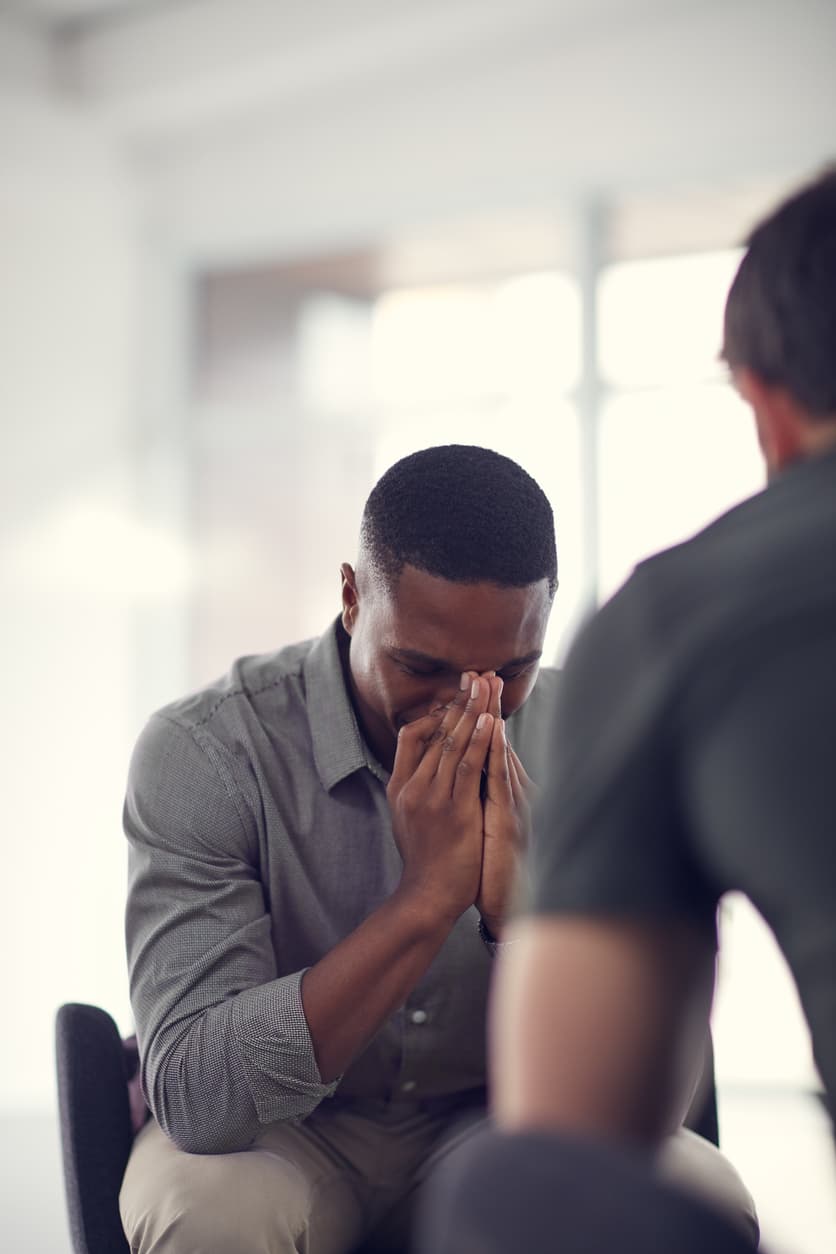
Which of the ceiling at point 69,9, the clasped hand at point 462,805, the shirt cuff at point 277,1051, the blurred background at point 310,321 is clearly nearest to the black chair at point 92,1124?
the shirt cuff at point 277,1051

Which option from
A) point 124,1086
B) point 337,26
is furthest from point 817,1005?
point 337,26

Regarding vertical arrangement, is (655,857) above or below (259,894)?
above

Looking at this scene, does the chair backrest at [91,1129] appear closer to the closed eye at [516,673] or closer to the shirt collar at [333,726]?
the shirt collar at [333,726]

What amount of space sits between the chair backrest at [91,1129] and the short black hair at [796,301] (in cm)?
109

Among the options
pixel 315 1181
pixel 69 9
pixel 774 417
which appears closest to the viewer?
pixel 774 417

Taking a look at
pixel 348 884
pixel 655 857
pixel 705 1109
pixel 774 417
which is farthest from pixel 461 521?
pixel 655 857

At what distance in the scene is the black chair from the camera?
55.9 inches

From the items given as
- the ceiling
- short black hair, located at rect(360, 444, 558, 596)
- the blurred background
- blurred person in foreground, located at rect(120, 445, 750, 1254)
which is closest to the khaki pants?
blurred person in foreground, located at rect(120, 445, 750, 1254)

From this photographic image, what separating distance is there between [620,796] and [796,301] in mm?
278

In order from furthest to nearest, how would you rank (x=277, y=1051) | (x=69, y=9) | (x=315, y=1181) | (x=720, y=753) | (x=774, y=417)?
(x=69, y=9) < (x=315, y=1181) < (x=277, y=1051) < (x=774, y=417) < (x=720, y=753)

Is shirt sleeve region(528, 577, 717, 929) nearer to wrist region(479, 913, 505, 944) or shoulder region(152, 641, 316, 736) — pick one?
wrist region(479, 913, 505, 944)

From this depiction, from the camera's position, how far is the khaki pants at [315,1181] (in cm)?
131

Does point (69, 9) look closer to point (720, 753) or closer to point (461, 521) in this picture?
point (461, 521)

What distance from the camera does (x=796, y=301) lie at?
2.26 feet
